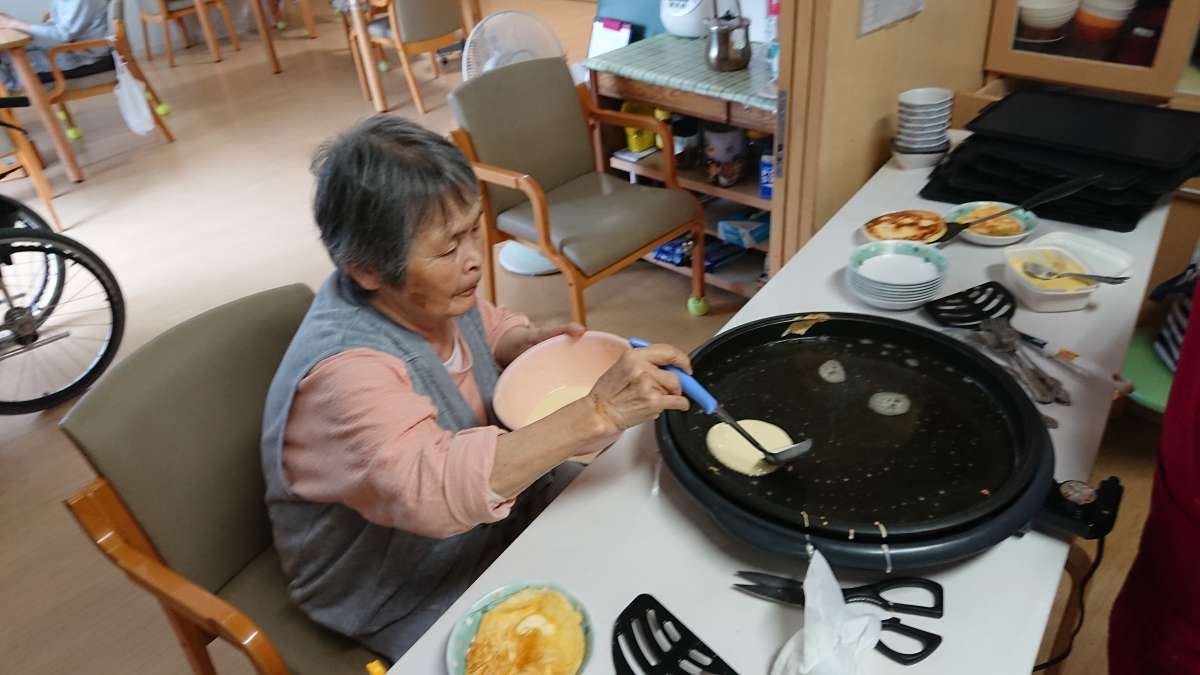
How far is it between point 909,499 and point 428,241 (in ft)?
2.18

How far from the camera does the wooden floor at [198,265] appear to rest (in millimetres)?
1800

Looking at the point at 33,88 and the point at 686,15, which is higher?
the point at 686,15

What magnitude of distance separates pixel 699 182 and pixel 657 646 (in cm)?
206

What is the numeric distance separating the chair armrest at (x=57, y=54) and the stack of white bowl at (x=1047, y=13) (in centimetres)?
424

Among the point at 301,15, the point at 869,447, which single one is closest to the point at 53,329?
the point at 869,447

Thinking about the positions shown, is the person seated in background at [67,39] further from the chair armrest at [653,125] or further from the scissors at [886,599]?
the scissors at [886,599]

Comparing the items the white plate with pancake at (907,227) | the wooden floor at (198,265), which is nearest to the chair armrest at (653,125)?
the wooden floor at (198,265)

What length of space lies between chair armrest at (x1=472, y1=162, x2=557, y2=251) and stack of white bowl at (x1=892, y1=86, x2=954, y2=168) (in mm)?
994

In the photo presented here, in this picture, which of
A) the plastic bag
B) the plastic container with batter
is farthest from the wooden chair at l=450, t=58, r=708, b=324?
the plastic bag

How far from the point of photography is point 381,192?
0.98 metres

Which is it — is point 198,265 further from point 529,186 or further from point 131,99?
point 529,186

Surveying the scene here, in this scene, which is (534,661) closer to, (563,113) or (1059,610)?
(1059,610)

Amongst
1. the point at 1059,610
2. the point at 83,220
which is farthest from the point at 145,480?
the point at 83,220

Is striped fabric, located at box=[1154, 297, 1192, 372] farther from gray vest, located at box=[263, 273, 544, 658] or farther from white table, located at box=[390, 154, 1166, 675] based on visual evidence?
gray vest, located at box=[263, 273, 544, 658]
